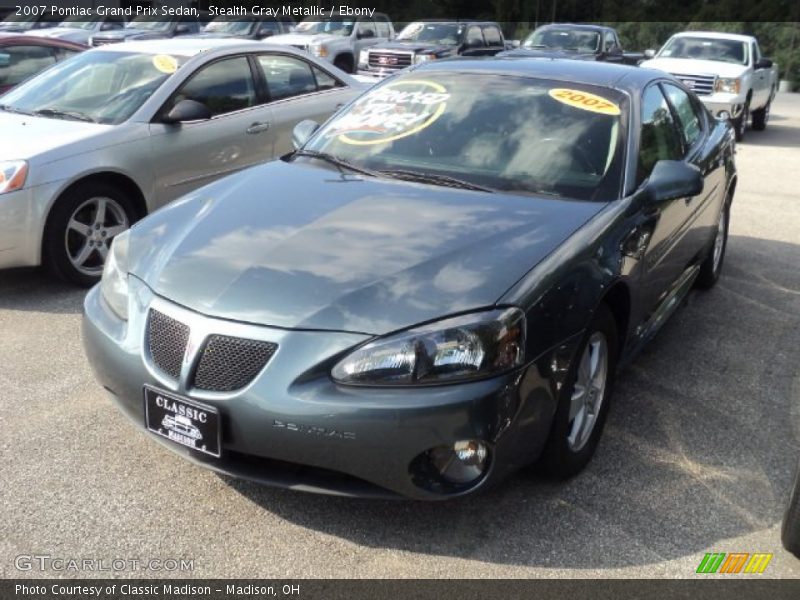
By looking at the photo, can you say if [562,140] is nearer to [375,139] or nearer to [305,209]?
[375,139]

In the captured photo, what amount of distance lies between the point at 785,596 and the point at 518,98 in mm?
2481

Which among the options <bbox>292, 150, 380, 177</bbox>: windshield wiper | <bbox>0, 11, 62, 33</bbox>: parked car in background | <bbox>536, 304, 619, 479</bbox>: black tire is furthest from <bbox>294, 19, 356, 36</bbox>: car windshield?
<bbox>536, 304, 619, 479</bbox>: black tire

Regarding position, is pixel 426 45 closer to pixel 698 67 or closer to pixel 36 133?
pixel 698 67

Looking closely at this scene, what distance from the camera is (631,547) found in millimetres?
2951

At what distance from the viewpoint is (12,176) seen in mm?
5176

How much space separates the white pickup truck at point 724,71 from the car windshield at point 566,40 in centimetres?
112

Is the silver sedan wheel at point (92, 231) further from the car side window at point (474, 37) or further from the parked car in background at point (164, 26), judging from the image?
the parked car in background at point (164, 26)

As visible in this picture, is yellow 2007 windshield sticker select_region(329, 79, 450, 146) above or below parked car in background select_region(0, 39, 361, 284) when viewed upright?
above

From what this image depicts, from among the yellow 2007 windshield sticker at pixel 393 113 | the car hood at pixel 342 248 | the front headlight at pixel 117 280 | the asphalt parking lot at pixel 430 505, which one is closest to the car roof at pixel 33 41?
the asphalt parking lot at pixel 430 505

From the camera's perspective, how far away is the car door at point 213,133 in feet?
19.7

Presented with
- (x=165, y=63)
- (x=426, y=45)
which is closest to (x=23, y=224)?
(x=165, y=63)

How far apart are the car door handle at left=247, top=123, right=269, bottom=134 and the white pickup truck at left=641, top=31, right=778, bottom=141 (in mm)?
8388

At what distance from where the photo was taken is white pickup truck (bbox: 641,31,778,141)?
1363 centimetres

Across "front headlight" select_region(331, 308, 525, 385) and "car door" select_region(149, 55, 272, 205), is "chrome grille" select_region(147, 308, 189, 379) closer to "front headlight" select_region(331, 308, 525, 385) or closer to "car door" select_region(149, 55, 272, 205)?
"front headlight" select_region(331, 308, 525, 385)
